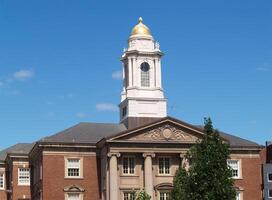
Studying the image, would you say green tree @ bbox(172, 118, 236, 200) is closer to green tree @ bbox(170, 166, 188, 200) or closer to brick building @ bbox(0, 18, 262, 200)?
green tree @ bbox(170, 166, 188, 200)

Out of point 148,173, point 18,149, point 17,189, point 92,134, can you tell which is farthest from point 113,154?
point 18,149

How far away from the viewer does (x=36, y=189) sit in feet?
261

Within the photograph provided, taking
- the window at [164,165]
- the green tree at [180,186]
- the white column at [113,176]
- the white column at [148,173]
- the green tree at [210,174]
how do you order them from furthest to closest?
the window at [164,165] → the white column at [148,173] → the white column at [113,176] → the green tree at [180,186] → the green tree at [210,174]

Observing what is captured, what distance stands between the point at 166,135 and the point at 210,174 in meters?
Answer: 28.6

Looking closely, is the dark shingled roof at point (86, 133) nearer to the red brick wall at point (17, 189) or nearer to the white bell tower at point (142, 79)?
the white bell tower at point (142, 79)

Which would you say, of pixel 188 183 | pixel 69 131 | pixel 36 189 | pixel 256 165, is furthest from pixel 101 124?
pixel 188 183

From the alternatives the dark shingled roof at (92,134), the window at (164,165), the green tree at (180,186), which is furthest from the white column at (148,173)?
the green tree at (180,186)

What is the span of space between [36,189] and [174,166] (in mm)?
15914

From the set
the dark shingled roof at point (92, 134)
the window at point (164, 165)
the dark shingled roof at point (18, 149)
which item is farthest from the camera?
the dark shingled roof at point (18, 149)

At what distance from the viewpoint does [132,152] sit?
241 ft

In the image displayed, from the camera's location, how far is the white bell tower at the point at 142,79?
266 ft

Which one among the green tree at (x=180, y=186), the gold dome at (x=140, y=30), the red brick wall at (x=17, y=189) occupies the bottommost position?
the green tree at (x=180, y=186)

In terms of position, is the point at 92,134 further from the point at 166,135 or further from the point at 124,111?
the point at 166,135

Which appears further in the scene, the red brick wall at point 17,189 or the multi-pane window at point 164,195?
the red brick wall at point 17,189
